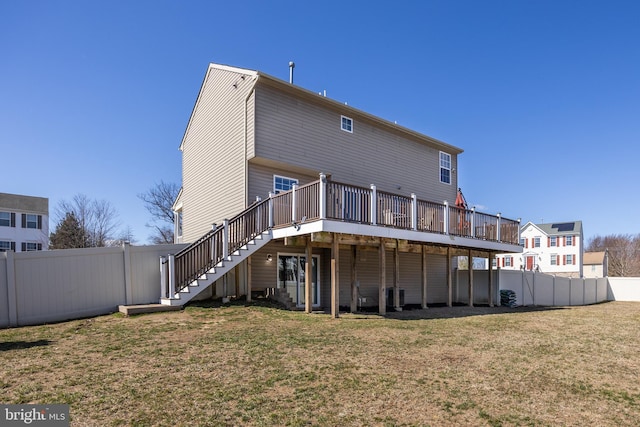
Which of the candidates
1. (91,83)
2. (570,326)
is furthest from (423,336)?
(91,83)

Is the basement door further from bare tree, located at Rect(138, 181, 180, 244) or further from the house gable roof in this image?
bare tree, located at Rect(138, 181, 180, 244)

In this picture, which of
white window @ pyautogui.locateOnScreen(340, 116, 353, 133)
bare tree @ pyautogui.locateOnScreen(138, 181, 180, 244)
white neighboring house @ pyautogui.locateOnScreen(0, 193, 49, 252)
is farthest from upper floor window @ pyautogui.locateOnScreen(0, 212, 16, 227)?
white window @ pyautogui.locateOnScreen(340, 116, 353, 133)

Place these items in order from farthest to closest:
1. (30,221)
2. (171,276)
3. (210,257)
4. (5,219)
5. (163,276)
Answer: (30,221), (5,219), (210,257), (163,276), (171,276)

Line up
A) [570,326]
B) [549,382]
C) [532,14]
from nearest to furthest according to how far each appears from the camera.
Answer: [549,382], [570,326], [532,14]

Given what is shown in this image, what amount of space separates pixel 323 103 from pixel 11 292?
36.1ft

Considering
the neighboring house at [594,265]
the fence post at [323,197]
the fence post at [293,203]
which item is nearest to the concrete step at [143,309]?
the fence post at [293,203]

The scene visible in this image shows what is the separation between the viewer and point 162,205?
3728cm

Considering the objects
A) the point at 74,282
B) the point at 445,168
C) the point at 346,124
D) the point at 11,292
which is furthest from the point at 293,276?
the point at 445,168

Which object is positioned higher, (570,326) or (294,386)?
(294,386)

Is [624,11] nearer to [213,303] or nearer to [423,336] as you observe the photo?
[423,336]

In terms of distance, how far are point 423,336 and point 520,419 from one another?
13.2 feet

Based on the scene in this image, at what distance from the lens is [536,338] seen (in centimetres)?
819

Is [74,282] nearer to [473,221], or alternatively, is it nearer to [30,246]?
[473,221]

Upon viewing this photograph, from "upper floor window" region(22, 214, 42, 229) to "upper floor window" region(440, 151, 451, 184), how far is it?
31848mm
